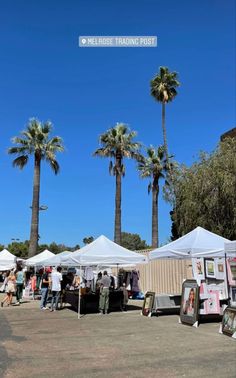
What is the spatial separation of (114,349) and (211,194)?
1718cm

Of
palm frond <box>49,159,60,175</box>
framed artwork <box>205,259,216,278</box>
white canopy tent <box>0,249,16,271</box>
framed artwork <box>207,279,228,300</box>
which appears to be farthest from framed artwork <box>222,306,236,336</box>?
palm frond <box>49,159,60,175</box>

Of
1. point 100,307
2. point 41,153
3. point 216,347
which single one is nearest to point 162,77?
point 41,153

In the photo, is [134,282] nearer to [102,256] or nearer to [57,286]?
[57,286]

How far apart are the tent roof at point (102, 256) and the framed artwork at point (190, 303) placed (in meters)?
3.88

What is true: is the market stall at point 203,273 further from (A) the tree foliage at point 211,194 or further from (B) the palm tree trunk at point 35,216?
(B) the palm tree trunk at point 35,216

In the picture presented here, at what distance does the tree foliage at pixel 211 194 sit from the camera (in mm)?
24875

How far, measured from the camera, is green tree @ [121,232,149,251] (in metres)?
115

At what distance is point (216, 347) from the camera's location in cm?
961

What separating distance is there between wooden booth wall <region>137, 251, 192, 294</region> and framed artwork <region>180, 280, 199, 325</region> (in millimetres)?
8183

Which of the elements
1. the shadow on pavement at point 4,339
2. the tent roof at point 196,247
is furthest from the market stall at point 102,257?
the shadow on pavement at point 4,339

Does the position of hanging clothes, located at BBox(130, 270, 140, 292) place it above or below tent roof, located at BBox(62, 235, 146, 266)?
below

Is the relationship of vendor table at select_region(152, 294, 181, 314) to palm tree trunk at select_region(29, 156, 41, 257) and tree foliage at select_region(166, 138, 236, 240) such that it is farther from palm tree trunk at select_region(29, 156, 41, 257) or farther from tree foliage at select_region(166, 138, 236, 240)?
palm tree trunk at select_region(29, 156, 41, 257)

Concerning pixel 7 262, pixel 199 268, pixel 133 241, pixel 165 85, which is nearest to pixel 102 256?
pixel 199 268

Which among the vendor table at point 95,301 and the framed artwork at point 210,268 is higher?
the framed artwork at point 210,268
